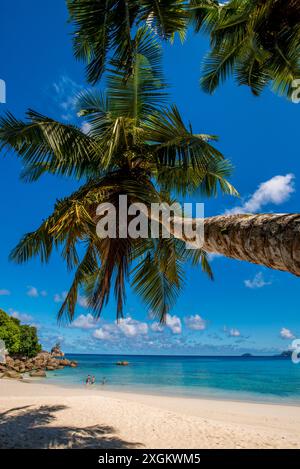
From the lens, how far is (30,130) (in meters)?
5.37

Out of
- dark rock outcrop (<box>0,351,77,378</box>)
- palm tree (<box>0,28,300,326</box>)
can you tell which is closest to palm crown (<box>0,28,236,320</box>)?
palm tree (<box>0,28,300,326</box>)

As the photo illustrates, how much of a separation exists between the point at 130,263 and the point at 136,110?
3.25 m

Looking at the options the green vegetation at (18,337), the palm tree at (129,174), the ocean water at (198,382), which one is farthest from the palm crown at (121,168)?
the green vegetation at (18,337)

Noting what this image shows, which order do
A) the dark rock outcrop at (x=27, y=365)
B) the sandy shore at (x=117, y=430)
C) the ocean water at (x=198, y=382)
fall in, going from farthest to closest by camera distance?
the dark rock outcrop at (x=27, y=365) → the ocean water at (x=198, y=382) → the sandy shore at (x=117, y=430)

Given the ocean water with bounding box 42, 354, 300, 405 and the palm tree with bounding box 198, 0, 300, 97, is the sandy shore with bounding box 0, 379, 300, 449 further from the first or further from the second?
the ocean water with bounding box 42, 354, 300, 405

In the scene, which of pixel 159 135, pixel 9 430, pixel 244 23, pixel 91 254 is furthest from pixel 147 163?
pixel 9 430

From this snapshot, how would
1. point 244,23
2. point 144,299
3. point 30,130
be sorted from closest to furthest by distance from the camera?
point 30,130 < point 244,23 < point 144,299

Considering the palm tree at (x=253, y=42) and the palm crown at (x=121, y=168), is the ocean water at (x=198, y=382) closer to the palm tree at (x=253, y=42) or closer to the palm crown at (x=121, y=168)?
the palm crown at (x=121, y=168)

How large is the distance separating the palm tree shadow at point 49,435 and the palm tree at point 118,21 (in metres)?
6.78

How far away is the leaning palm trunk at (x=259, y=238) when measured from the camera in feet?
8.45

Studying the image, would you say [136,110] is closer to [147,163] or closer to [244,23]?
[147,163]

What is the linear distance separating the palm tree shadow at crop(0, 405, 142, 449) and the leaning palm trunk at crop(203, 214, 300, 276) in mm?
5235

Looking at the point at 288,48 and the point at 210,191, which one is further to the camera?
the point at 210,191

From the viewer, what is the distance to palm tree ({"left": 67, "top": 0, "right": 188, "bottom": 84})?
168 inches
